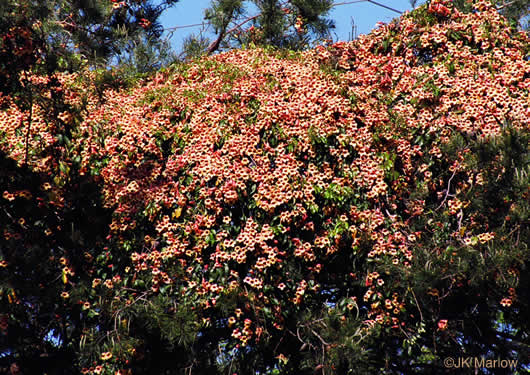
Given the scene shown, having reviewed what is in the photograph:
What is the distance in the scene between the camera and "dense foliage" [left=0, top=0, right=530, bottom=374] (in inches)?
173

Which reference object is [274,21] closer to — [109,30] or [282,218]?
[109,30]

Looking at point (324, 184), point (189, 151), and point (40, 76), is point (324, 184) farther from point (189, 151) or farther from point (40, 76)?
point (40, 76)

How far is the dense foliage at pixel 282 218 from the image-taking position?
439 centimetres

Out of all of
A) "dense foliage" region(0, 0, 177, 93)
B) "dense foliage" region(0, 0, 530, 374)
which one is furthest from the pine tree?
"dense foliage" region(0, 0, 530, 374)

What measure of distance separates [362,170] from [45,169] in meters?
2.47

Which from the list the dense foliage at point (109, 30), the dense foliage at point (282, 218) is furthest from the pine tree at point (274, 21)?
the dense foliage at point (282, 218)

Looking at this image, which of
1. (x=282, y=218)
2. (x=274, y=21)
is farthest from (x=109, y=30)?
(x=282, y=218)

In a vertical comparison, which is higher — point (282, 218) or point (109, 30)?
point (109, 30)

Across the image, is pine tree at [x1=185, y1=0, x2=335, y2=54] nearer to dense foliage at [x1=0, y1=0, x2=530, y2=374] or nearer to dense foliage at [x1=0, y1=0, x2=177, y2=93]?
dense foliage at [x1=0, y1=0, x2=177, y2=93]

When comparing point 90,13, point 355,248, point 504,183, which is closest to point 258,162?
Answer: point 355,248

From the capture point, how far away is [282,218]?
14.6 ft

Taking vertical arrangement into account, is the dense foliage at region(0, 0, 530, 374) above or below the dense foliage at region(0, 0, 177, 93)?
below

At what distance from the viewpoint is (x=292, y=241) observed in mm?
4523

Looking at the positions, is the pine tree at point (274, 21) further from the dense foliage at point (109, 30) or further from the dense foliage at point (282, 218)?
the dense foliage at point (282, 218)
